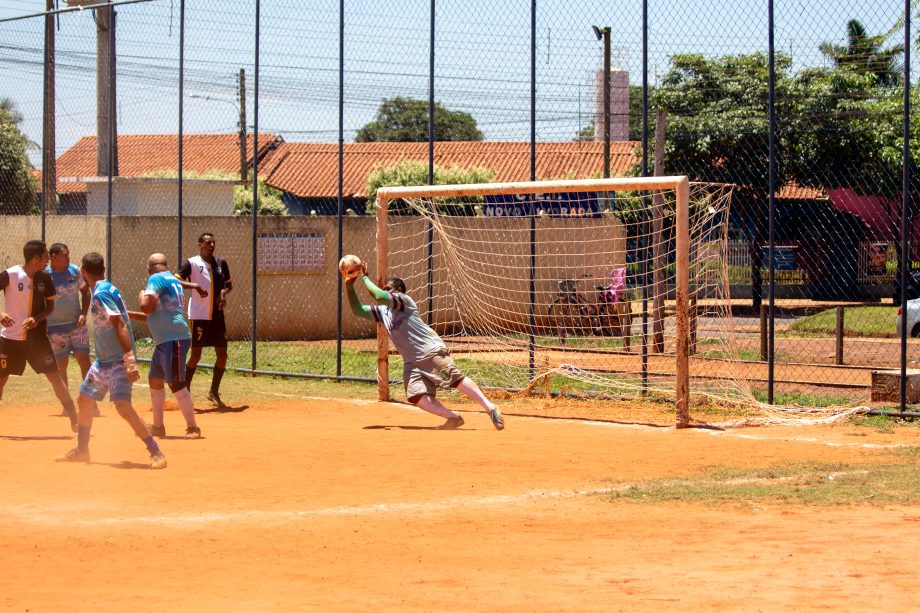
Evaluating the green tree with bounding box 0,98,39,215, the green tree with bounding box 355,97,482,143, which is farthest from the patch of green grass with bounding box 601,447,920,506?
the green tree with bounding box 0,98,39,215

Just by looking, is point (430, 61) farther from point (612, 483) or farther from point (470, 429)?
point (612, 483)

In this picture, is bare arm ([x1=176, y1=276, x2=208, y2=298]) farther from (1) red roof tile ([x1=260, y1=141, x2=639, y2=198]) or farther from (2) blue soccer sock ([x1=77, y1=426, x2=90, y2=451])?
(1) red roof tile ([x1=260, y1=141, x2=639, y2=198])

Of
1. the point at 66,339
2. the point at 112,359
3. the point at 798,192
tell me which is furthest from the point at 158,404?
the point at 798,192

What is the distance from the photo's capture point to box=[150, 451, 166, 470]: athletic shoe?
979 centimetres

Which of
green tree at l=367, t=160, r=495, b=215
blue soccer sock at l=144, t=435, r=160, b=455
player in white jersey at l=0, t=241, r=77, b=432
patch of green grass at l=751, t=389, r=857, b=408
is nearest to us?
blue soccer sock at l=144, t=435, r=160, b=455

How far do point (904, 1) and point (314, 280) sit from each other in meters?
13.5

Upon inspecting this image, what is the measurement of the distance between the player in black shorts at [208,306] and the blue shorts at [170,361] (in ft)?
7.93

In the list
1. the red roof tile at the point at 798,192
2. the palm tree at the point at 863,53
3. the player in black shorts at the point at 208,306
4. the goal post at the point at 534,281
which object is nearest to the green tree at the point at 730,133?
the red roof tile at the point at 798,192

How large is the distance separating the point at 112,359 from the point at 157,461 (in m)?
0.92

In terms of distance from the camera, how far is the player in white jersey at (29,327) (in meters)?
11.8

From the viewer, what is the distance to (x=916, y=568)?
6395mm

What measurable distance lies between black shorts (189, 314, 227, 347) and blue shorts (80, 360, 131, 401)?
3911 mm

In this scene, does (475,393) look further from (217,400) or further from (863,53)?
(863,53)

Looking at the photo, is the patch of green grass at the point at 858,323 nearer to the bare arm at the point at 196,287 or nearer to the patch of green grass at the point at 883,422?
the patch of green grass at the point at 883,422
